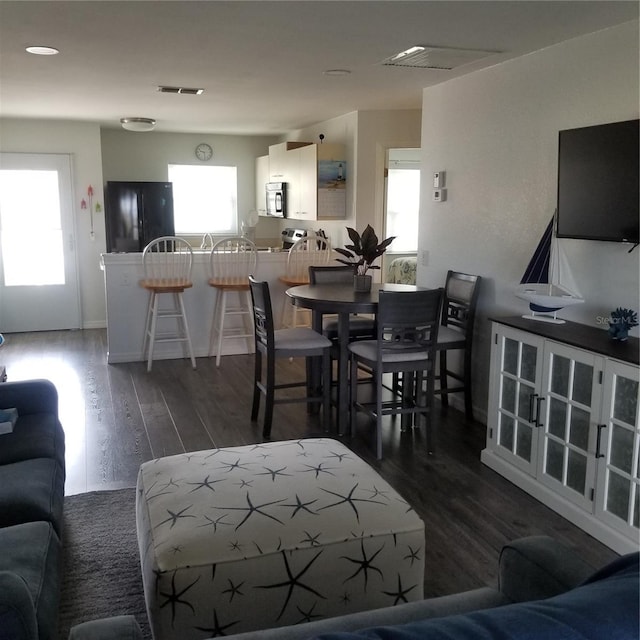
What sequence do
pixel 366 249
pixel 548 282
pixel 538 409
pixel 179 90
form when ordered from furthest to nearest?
pixel 179 90, pixel 366 249, pixel 548 282, pixel 538 409

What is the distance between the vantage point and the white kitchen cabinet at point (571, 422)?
2.68 metres

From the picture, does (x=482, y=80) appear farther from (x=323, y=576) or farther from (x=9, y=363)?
(x=9, y=363)

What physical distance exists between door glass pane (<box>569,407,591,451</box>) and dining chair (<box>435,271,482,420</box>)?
46.3 inches

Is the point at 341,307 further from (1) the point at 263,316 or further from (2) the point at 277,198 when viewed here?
(2) the point at 277,198

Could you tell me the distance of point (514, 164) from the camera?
3.91 metres

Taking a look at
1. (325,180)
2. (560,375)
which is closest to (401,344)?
(560,375)

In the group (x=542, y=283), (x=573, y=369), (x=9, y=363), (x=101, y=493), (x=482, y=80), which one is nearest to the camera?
(x=573, y=369)

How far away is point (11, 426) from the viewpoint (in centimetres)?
273

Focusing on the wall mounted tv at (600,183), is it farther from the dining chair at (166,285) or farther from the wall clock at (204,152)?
the wall clock at (204,152)

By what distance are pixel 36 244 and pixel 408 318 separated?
5.23 m

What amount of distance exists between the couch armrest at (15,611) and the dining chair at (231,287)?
437cm

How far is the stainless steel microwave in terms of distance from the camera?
7703 millimetres

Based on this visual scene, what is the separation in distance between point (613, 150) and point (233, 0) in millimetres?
1821

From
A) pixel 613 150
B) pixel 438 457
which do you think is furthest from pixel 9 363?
pixel 613 150
